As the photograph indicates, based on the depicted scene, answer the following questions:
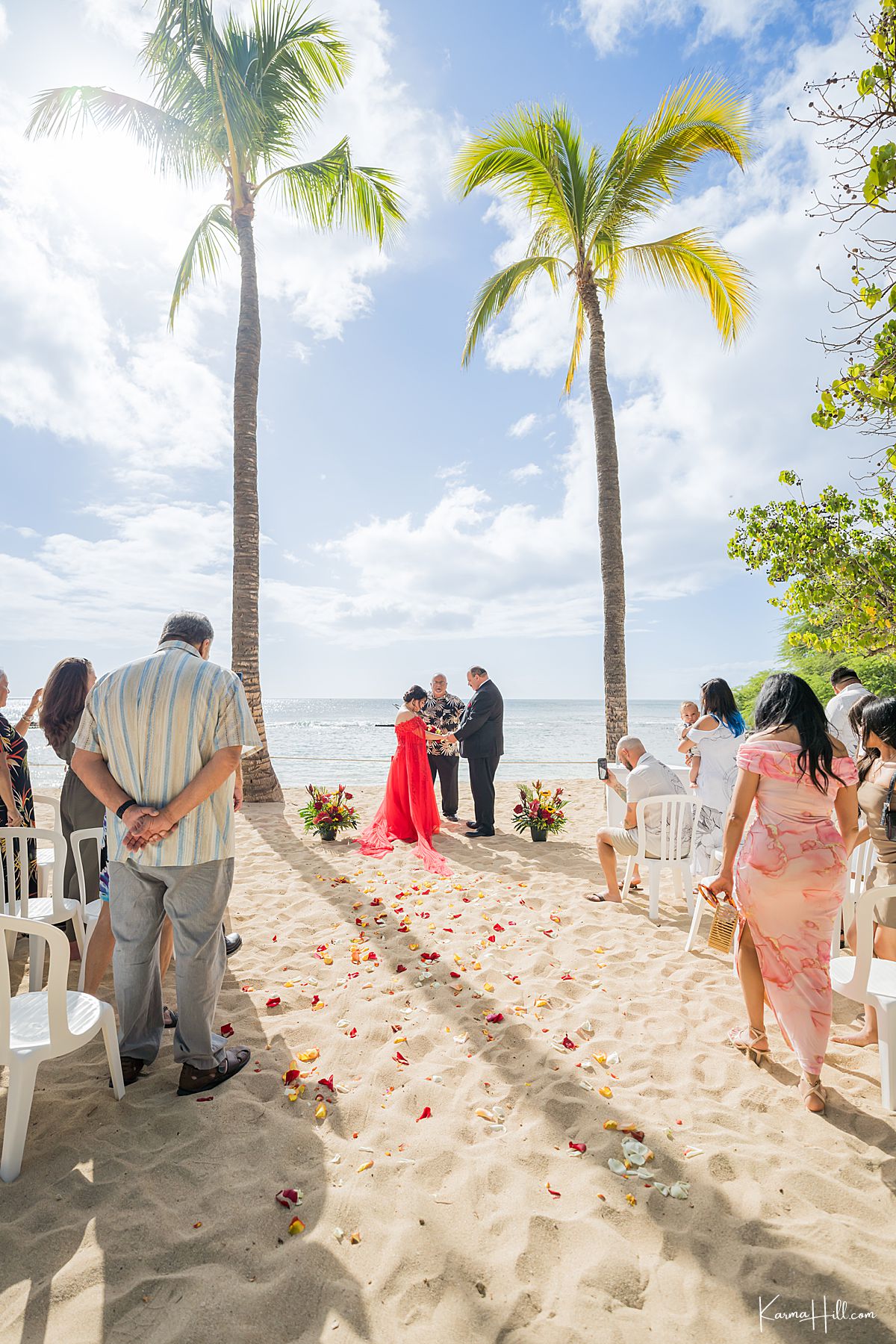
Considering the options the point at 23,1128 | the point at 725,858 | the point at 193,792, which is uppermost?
the point at 193,792

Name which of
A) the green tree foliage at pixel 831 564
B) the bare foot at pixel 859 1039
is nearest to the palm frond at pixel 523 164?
the green tree foliage at pixel 831 564

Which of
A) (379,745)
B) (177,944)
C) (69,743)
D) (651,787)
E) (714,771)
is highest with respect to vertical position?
(69,743)

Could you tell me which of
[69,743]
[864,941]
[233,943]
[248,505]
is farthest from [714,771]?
[248,505]

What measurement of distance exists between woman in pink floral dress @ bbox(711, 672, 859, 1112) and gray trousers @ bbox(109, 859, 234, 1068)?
237cm

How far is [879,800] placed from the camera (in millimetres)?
3256

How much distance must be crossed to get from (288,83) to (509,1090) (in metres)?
13.5

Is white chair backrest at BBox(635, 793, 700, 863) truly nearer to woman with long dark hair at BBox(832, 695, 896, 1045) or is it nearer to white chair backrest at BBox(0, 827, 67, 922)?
woman with long dark hair at BBox(832, 695, 896, 1045)

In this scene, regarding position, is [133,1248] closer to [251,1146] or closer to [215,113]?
[251,1146]

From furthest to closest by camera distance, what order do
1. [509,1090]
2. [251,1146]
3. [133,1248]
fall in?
[509,1090], [251,1146], [133,1248]

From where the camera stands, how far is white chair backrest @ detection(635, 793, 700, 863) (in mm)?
4914

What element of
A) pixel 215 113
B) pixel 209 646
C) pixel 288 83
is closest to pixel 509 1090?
pixel 209 646

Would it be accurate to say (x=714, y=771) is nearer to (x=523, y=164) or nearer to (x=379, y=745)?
(x=523, y=164)

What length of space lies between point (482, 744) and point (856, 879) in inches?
179

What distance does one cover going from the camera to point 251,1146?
2.48 meters
